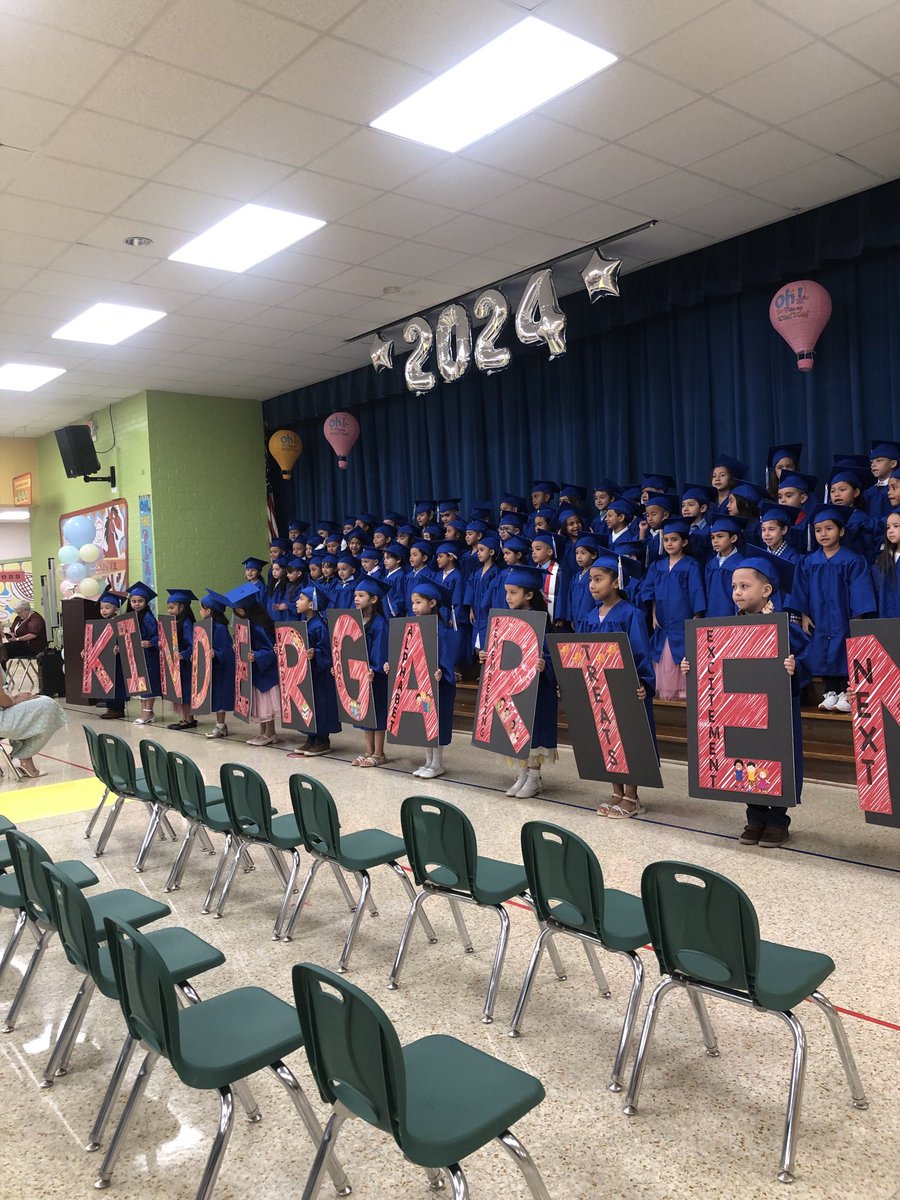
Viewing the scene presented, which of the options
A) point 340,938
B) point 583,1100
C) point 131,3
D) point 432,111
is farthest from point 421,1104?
point 432,111

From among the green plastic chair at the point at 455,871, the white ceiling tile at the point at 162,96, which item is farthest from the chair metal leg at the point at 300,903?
the white ceiling tile at the point at 162,96

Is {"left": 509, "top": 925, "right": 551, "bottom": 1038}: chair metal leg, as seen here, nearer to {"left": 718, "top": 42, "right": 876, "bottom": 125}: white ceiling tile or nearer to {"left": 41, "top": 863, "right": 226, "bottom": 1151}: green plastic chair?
{"left": 41, "top": 863, "right": 226, "bottom": 1151}: green plastic chair

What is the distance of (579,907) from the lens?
102 inches

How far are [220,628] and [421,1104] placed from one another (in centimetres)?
668

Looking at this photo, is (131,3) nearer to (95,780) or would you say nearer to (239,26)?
(239,26)

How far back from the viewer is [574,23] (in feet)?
13.5

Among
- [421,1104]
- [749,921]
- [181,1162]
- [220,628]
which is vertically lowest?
[181,1162]

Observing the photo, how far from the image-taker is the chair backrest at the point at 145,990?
1.92 meters

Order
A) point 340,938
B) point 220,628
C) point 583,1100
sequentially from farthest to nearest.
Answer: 1. point 220,628
2. point 340,938
3. point 583,1100

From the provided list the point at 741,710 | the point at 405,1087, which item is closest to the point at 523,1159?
the point at 405,1087

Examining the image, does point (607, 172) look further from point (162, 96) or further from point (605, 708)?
point (605, 708)

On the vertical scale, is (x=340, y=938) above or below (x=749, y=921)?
below

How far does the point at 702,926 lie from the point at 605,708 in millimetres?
2635

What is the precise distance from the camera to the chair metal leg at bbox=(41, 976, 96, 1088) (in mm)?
2609
